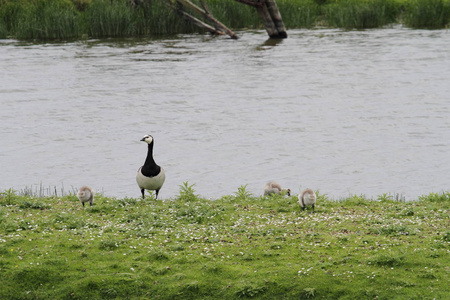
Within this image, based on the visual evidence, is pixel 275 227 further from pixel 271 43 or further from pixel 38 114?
pixel 271 43

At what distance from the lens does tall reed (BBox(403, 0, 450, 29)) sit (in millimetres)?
52875

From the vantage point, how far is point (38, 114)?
99.3 ft

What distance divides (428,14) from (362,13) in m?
5.25

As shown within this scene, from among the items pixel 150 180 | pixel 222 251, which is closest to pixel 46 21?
pixel 150 180

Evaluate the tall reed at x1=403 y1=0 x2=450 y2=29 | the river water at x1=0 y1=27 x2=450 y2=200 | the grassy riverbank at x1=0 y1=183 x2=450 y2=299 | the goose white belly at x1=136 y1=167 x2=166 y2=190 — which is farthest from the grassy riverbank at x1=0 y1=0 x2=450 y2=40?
the grassy riverbank at x1=0 y1=183 x2=450 y2=299

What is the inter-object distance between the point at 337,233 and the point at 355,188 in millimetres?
6694

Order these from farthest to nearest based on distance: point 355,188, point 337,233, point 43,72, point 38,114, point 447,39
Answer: point 447,39 < point 43,72 < point 38,114 < point 355,188 < point 337,233

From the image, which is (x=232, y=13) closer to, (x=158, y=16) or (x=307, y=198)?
(x=158, y=16)

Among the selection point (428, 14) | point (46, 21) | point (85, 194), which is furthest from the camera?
point (428, 14)

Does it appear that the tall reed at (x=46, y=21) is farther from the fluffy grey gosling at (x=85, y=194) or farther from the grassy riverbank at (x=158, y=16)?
the fluffy grey gosling at (x=85, y=194)

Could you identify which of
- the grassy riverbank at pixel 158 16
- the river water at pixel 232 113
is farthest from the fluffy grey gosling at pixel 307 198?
the grassy riverbank at pixel 158 16

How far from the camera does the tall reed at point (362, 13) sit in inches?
2169

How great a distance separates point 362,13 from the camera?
55.4 m

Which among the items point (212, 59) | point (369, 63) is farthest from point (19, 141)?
point (369, 63)
